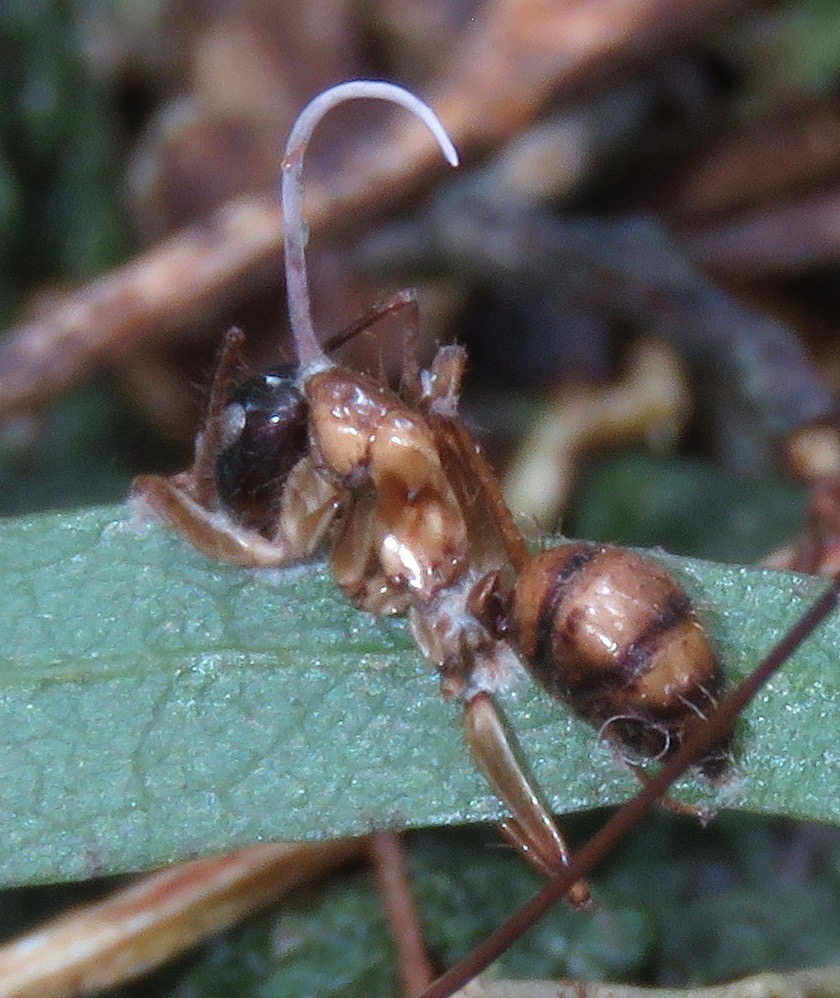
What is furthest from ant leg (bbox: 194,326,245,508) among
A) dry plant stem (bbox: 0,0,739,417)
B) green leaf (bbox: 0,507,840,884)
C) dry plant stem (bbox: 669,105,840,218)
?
dry plant stem (bbox: 669,105,840,218)

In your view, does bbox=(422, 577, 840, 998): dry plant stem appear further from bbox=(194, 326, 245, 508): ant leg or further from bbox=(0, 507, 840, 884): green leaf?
bbox=(194, 326, 245, 508): ant leg

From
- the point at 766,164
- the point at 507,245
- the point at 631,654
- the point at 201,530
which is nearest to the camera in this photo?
the point at 631,654

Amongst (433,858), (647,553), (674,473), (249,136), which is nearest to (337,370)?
(647,553)

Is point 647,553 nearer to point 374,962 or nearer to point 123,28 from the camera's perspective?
point 374,962

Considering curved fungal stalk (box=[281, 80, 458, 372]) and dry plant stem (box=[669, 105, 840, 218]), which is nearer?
curved fungal stalk (box=[281, 80, 458, 372])

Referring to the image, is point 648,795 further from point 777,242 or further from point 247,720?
point 777,242

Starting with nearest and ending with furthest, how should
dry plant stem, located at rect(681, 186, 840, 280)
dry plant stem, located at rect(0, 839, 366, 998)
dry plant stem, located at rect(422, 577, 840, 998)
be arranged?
dry plant stem, located at rect(422, 577, 840, 998), dry plant stem, located at rect(0, 839, 366, 998), dry plant stem, located at rect(681, 186, 840, 280)

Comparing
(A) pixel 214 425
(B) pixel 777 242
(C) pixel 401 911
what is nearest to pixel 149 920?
(C) pixel 401 911
